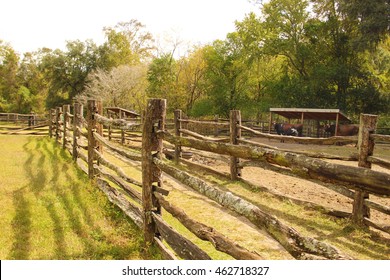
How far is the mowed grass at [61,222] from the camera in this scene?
3547 mm

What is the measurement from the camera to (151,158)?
3582 mm

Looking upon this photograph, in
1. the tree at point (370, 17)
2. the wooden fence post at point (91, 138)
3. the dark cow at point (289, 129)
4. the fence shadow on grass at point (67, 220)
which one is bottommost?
the fence shadow on grass at point (67, 220)

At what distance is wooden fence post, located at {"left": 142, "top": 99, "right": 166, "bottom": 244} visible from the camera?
3.57m

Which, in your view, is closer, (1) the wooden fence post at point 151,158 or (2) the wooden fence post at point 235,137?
(1) the wooden fence post at point 151,158

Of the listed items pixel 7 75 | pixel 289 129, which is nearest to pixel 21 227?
pixel 289 129

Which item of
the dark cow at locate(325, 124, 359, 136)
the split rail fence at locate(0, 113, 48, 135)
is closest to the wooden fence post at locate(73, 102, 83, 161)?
the split rail fence at locate(0, 113, 48, 135)

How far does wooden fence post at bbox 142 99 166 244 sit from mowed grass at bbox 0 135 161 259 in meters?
0.30

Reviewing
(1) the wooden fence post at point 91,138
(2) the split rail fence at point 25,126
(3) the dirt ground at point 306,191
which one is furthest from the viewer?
(2) the split rail fence at point 25,126

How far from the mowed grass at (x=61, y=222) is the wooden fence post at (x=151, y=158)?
0.30m

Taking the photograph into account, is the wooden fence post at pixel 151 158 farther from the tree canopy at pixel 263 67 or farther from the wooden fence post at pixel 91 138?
the tree canopy at pixel 263 67

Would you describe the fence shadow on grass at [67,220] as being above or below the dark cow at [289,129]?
below

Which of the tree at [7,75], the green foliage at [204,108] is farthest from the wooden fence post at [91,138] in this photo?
the tree at [7,75]

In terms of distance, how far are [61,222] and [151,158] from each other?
1868 mm
